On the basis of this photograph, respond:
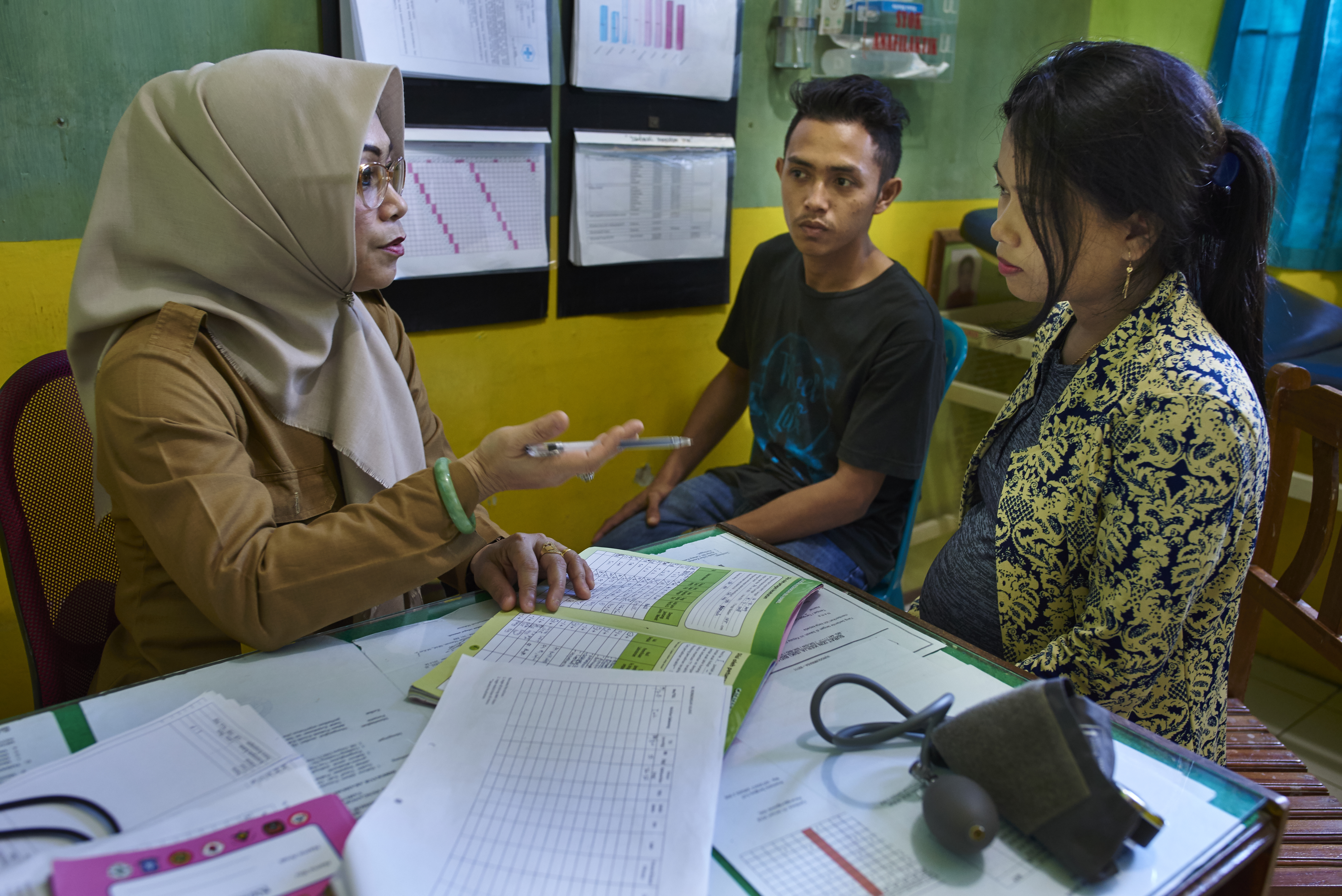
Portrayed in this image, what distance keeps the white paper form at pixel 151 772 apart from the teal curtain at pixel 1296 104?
2728 millimetres

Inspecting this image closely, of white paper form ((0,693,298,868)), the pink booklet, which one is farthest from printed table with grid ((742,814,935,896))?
white paper form ((0,693,298,868))

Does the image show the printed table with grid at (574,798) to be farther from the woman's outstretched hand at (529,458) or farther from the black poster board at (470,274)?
the black poster board at (470,274)

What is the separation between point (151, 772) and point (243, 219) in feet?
2.19

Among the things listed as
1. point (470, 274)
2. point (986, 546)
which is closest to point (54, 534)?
point (470, 274)

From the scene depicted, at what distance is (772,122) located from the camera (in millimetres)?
2316

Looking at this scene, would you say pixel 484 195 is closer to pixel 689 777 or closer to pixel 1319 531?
pixel 689 777

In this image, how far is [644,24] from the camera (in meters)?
1.97

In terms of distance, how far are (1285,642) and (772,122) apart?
2.24 m

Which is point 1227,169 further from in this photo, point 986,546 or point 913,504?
point 913,504

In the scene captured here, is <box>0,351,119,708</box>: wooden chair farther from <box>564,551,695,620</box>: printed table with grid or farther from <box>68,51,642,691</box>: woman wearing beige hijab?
<box>564,551,695,620</box>: printed table with grid

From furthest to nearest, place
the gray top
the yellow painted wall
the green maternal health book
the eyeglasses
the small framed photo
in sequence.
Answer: the small framed photo
the yellow painted wall
the gray top
the eyeglasses
the green maternal health book

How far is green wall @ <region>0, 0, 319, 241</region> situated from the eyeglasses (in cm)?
55

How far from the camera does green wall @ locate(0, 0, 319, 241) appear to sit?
4.44 ft

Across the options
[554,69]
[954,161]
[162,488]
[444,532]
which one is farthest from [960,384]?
[162,488]
